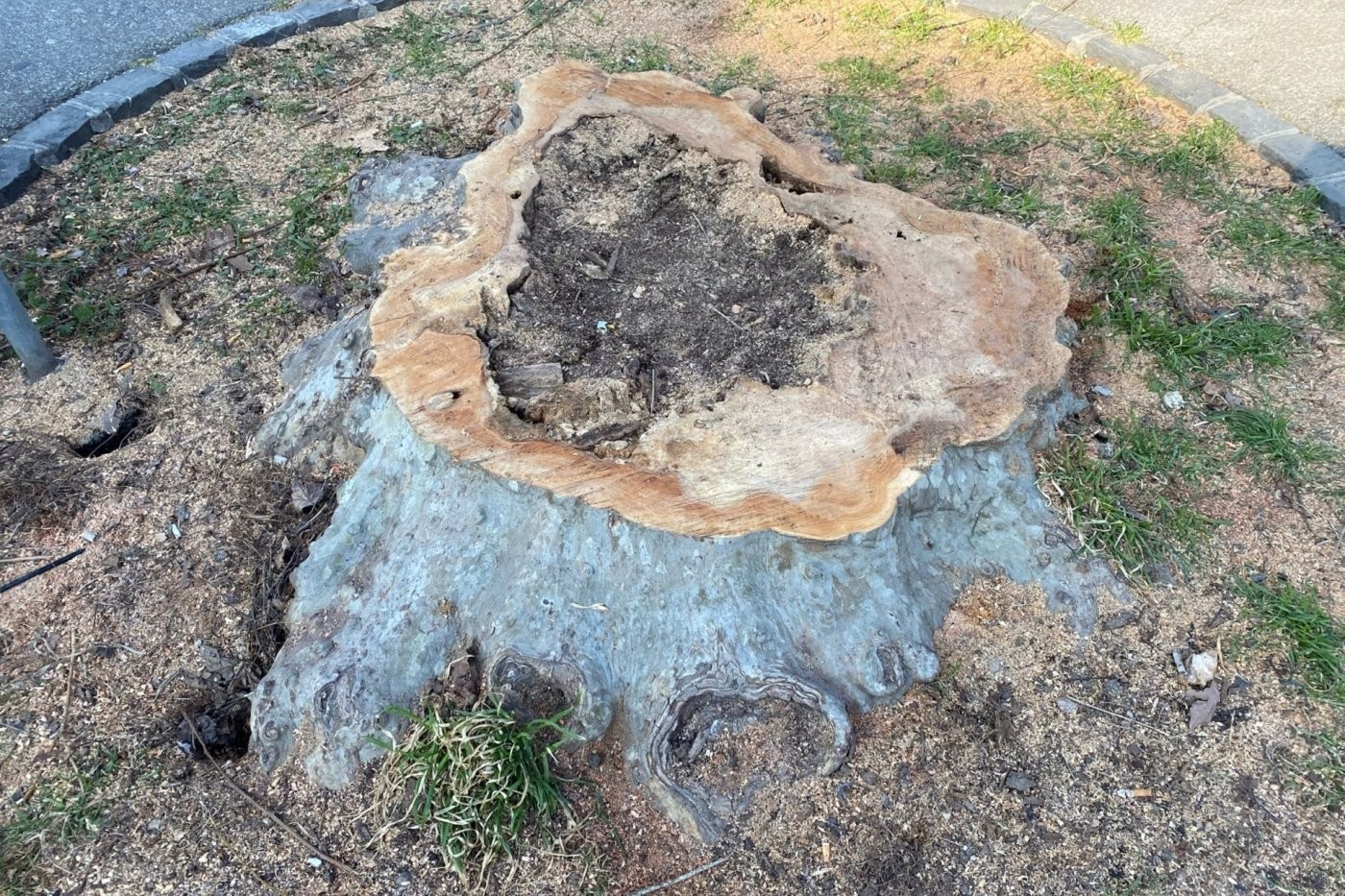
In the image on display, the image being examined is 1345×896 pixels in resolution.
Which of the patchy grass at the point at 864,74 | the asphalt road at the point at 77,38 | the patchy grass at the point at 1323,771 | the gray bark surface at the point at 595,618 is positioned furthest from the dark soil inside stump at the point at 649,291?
the asphalt road at the point at 77,38

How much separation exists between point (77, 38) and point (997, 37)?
4.99 m

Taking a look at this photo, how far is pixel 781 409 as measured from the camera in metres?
2.06

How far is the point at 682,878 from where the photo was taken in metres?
1.91

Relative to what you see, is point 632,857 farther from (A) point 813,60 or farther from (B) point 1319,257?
(A) point 813,60

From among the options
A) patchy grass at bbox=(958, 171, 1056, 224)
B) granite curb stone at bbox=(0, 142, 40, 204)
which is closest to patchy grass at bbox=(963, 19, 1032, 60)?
patchy grass at bbox=(958, 171, 1056, 224)

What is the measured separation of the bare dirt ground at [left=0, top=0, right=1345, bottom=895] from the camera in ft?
6.34

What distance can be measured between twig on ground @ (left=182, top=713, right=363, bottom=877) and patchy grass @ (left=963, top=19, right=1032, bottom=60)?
470 centimetres

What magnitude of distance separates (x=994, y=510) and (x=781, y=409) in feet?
2.28

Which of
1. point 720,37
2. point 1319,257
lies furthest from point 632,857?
point 720,37

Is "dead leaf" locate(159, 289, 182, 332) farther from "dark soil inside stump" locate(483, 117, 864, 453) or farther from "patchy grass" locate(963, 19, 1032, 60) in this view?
"patchy grass" locate(963, 19, 1032, 60)

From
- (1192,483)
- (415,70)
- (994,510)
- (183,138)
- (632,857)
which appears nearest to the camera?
(632,857)

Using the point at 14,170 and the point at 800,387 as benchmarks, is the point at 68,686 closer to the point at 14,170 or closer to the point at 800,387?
the point at 800,387

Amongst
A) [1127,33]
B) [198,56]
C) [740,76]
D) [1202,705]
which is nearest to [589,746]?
[1202,705]

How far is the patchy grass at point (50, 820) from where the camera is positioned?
187 centimetres
